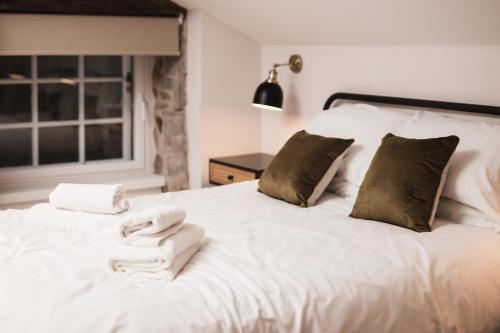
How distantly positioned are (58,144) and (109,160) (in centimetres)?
37

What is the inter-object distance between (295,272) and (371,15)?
1.77 m

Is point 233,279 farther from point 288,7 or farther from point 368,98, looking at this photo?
point 288,7

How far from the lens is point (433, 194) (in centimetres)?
279

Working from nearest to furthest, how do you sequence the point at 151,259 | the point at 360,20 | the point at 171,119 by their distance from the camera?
the point at 151,259 → the point at 360,20 → the point at 171,119

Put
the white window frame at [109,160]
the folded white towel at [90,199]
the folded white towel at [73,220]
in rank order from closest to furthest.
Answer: the folded white towel at [73,220]
the folded white towel at [90,199]
the white window frame at [109,160]

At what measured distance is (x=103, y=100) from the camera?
4.60 metres

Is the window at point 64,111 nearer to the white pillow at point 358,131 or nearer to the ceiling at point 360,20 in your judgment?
the ceiling at point 360,20

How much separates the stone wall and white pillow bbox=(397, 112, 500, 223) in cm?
192

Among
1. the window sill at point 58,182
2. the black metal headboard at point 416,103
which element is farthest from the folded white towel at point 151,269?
the window sill at point 58,182

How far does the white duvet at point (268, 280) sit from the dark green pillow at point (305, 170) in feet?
0.73

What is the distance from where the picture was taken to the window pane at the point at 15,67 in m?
4.19

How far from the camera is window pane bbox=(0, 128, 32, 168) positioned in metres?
4.28

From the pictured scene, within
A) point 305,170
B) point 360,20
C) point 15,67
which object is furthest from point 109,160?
point 360,20

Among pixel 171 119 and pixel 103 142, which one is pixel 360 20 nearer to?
pixel 171 119
